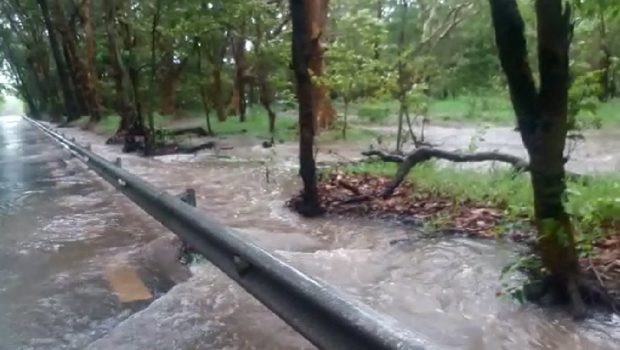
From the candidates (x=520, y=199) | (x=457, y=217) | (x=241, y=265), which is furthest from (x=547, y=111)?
(x=520, y=199)

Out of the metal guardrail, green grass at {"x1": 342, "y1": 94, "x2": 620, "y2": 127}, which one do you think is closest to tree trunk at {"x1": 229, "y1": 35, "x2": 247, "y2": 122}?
green grass at {"x1": 342, "y1": 94, "x2": 620, "y2": 127}

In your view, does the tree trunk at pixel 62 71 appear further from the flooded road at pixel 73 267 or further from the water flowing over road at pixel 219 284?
the water flowing over road at pixel 219 284

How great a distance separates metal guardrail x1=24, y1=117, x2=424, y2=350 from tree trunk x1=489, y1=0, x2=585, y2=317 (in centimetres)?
198

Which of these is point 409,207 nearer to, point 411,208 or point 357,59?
point 411,208

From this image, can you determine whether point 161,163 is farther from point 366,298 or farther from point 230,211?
point 366,298

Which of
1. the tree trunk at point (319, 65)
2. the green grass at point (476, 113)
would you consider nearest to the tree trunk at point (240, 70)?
the green grass at point (476, 113)

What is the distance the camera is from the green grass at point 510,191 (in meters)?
5.13

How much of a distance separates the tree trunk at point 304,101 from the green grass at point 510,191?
1.68m

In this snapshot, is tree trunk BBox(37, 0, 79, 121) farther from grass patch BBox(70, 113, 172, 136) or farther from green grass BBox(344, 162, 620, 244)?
green grass BBox(344, 162, 620, 244)

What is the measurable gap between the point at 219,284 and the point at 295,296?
179 cm

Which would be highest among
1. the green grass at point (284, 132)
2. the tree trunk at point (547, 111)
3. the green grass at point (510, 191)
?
the tree trunk at point (547, 111)

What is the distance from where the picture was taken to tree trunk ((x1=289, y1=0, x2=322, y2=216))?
804 centimetres

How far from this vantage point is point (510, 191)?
326 inches

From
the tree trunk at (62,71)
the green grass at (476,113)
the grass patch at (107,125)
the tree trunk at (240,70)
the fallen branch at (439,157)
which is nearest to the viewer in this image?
the fallen branch at (439,157)
